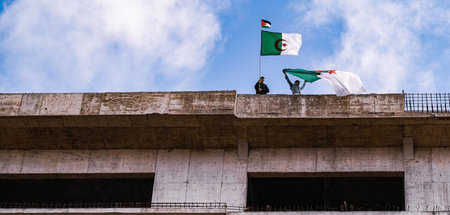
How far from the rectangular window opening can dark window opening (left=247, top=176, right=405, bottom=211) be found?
12.6 ft

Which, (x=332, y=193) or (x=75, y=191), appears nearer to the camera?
(x=332, y=193)

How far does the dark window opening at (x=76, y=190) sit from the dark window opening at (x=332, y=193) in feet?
12.5

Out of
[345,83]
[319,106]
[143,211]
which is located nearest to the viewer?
[143,211]

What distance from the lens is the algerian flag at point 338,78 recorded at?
2217 cm

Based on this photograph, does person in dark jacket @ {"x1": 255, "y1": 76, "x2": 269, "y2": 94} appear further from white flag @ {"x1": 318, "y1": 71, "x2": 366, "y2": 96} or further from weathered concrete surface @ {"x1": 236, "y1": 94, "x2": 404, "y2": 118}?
white flag @ {"x1": 318, "y1": 71, "x2": 366, "y2": 96}

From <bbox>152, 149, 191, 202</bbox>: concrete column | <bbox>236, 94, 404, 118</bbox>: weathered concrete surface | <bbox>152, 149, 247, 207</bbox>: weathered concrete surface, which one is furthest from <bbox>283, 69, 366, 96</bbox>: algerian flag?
<bbox>152, 149, 191, 202</bbox>: concrete column

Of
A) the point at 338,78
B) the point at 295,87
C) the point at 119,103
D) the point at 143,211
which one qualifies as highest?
the point at 338,78

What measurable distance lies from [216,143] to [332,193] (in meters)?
5.30

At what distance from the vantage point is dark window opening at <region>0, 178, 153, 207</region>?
2689 cm

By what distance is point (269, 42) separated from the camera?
24.7 m

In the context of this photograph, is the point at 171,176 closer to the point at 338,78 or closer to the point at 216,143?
the point at 216,143

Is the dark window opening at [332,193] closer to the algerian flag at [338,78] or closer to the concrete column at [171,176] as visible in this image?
the concrete column at [171,176]

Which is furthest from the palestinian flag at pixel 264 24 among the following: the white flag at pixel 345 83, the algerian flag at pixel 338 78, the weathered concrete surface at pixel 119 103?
the weathered concrete surface at pixel 119 103

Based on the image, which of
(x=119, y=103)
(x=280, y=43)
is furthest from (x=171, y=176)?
(x=280, y=43)
